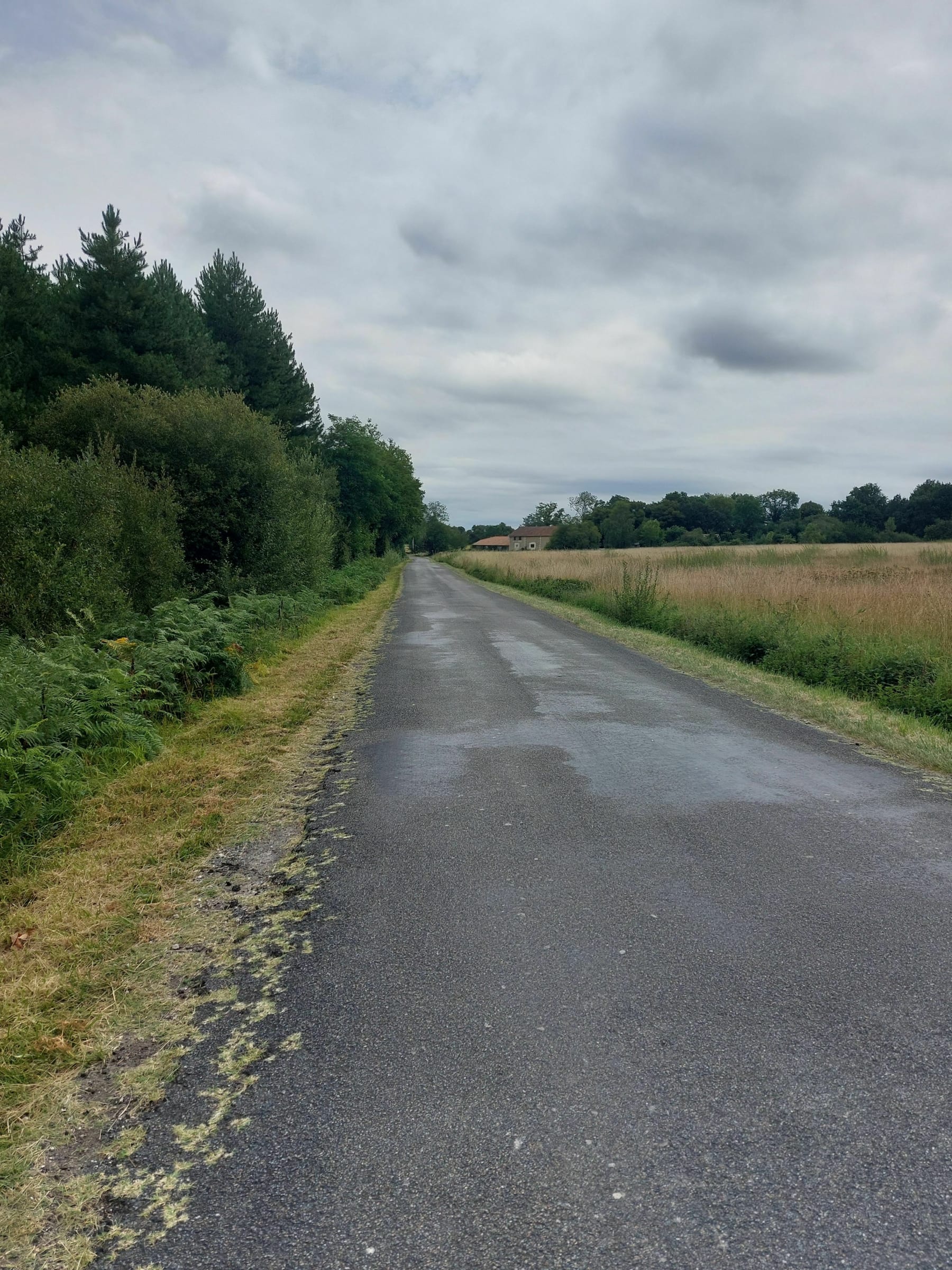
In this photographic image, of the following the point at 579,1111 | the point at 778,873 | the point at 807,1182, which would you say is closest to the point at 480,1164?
the point at 579,1111

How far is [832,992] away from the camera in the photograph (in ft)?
9.50

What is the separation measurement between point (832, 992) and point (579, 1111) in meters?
1.29

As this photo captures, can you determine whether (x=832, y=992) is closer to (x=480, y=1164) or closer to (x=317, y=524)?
(x=480, y=1164)

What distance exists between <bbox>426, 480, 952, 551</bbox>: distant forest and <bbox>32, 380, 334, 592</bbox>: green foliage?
47.5 m

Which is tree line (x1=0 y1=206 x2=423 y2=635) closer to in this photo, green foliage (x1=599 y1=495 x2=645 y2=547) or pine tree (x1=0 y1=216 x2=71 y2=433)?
pine tree (x1=0 y1=216 x2=71 y2=433)

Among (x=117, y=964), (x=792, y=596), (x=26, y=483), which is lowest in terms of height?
(x=117, y=964)

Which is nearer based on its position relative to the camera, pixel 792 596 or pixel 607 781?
pixel 607 781

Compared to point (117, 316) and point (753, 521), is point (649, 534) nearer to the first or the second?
point (753, 521)

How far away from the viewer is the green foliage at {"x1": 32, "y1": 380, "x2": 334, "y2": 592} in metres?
14.2

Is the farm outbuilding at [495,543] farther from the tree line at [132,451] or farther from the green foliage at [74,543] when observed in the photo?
the green foliage at [74,543]

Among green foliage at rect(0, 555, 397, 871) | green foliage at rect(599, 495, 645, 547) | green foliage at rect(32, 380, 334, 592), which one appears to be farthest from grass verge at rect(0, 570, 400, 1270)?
green foliage at rect(599, 495, 645, 547)

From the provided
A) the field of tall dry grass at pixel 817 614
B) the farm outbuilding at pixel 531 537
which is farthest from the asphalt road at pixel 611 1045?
the farm outbuilding at pixel 531 537

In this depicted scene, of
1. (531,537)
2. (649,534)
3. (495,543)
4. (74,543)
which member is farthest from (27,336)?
(495,543)

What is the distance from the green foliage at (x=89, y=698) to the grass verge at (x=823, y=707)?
6.72m
